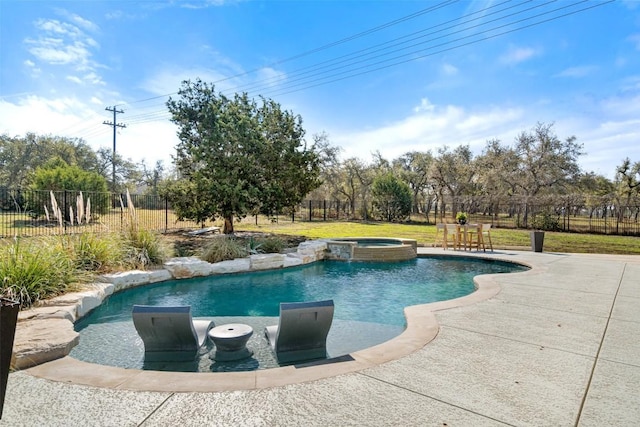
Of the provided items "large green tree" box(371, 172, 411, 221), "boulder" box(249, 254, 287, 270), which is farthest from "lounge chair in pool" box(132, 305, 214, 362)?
"large green tree" box(371, 172, 411, 221)

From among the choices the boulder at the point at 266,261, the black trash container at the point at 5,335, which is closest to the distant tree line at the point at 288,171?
the boulder at the point at 266,261

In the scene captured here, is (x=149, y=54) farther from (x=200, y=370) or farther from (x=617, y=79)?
(x=617, y=79)

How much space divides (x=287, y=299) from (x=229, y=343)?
2430mm

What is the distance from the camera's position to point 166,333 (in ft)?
10.6

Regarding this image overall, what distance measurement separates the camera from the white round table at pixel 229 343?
3.25 m

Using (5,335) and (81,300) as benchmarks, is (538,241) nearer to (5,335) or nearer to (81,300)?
(81,300)

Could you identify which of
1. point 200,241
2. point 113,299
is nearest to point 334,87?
point 200,241

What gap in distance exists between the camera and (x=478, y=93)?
46.1ft

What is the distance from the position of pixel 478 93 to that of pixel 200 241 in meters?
12.4

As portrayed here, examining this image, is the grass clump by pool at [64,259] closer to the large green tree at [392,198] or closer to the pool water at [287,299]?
the pool water at [287,299]

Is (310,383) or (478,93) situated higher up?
(478,93)

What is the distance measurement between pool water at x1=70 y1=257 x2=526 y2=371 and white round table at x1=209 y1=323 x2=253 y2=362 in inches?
3.7

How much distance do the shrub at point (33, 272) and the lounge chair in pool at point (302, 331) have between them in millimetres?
2924

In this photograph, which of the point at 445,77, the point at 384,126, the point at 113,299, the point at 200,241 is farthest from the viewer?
the point at 384,126
